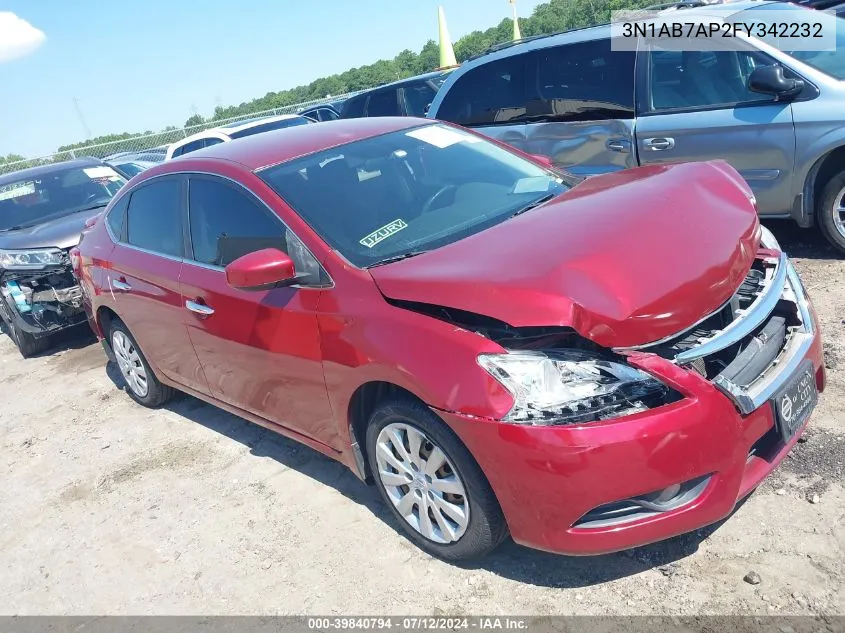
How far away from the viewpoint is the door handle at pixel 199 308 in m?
3.90

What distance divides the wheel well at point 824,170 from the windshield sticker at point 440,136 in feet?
8.70

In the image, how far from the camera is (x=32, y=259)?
710 cm

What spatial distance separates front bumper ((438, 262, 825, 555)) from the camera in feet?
7.98

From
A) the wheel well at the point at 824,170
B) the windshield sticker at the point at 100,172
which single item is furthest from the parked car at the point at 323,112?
the wheel well at the point at 824,170

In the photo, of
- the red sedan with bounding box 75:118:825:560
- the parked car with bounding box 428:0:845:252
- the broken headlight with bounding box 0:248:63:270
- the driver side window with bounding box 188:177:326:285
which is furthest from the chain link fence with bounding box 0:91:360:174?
the red sedan with bounding box 75:118:825:560

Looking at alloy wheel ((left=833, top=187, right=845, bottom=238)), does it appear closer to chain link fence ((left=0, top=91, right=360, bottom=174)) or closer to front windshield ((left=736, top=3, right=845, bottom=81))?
front windshield ((left=736, top=3, right=845, bottom=81))

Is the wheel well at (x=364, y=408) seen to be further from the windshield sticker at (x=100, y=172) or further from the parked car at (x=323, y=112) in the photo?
the parked car at (x=323, y=112)

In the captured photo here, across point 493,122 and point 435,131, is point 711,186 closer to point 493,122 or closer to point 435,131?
point 435,131

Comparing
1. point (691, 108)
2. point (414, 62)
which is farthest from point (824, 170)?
point (414, 62)

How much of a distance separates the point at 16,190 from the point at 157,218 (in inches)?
188

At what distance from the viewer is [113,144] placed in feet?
79.3

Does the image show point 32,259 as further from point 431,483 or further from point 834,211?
point 834,211

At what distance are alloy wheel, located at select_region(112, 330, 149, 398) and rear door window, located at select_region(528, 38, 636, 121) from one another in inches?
151

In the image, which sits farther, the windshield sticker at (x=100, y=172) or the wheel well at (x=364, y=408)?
the windshield sticker at (x=100, y=172)
